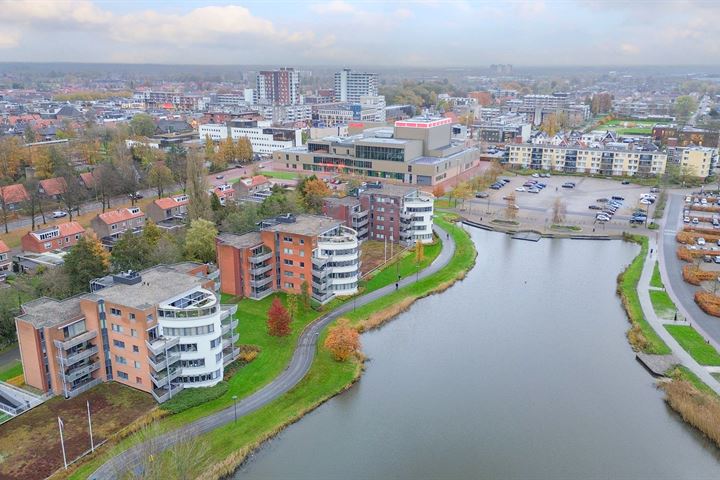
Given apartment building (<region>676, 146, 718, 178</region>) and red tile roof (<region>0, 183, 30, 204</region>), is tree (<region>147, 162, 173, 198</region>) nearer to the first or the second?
red tile roof (<region>0, 183, 30, 204</region>)

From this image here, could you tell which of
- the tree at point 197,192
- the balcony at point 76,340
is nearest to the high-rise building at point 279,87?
the tree at point 197,192

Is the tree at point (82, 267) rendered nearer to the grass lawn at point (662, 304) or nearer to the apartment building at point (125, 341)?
the apartment building at point (125, 341)

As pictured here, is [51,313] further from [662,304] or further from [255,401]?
[662,304]

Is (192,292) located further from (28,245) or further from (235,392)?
(28,245)

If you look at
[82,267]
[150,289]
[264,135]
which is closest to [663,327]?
[150,289]

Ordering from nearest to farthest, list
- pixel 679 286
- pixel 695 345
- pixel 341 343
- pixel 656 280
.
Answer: pixel 341 343 → pixel 695 345 → pixel 679 286 → pixel 656 280
